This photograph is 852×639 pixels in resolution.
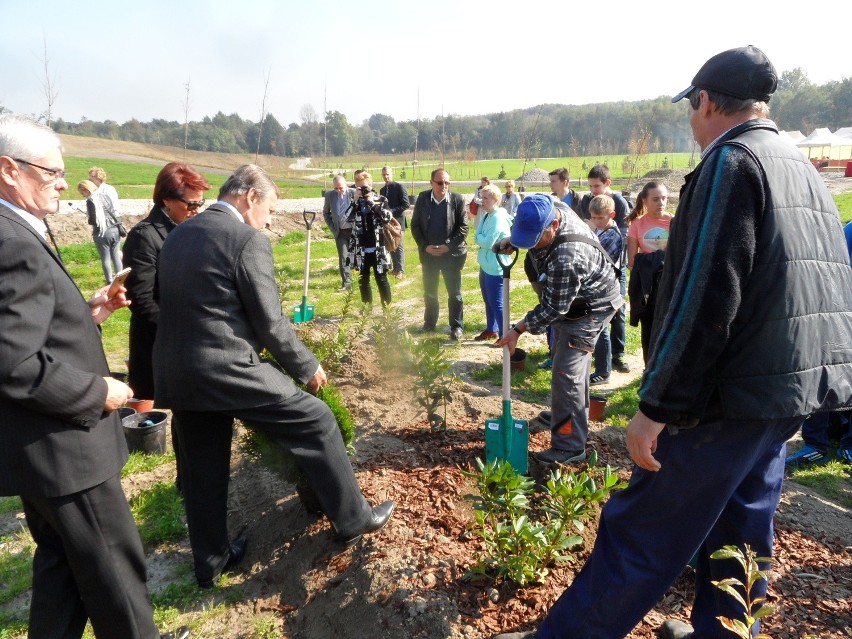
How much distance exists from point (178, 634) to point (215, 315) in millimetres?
1574

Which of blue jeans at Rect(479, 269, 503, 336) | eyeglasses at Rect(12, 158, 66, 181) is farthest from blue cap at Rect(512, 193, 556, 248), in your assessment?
→ blue jeans at Rect(479, 269, 503, 336)

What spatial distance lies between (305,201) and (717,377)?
2502cm

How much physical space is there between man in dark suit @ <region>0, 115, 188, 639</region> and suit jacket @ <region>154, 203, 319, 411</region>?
1.57ft

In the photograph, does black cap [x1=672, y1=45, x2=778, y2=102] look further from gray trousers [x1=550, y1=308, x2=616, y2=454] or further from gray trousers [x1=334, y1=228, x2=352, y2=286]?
gray trousers [x1=334, y1=228, x2=352, y2=286]

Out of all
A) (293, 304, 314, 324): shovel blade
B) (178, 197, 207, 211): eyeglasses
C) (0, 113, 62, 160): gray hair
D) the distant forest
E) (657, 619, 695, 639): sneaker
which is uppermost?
the distant forest

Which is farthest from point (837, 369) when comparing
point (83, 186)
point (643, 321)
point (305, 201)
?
point (305, 201)

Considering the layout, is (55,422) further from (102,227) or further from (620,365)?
(102,227)

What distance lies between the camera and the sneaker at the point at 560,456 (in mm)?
3908

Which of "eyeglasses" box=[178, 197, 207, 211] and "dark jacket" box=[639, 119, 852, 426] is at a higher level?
"eyeglasses" box=[178, 197, 207, 211]

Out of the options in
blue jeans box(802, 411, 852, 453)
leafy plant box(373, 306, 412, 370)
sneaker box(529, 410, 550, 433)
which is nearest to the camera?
blue jeans box(802, 411, 852, 453)

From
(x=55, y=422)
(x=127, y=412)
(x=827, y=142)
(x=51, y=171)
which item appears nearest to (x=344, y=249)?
(x=127, y=412)

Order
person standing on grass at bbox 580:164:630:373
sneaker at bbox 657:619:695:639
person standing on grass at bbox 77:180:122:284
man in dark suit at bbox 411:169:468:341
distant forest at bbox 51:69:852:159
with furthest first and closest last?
distant forest at bbox 51:69:852:159 → person standing on grass at bbox 77:180:122:284 → man in dark suit at bbox 411:169:468:341 → person standing on grass at bbox 580:164:630:373 → sneaker at bbox 657:619:695:639

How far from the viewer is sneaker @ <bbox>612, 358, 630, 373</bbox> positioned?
20.6ft

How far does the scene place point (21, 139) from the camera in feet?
6.34
